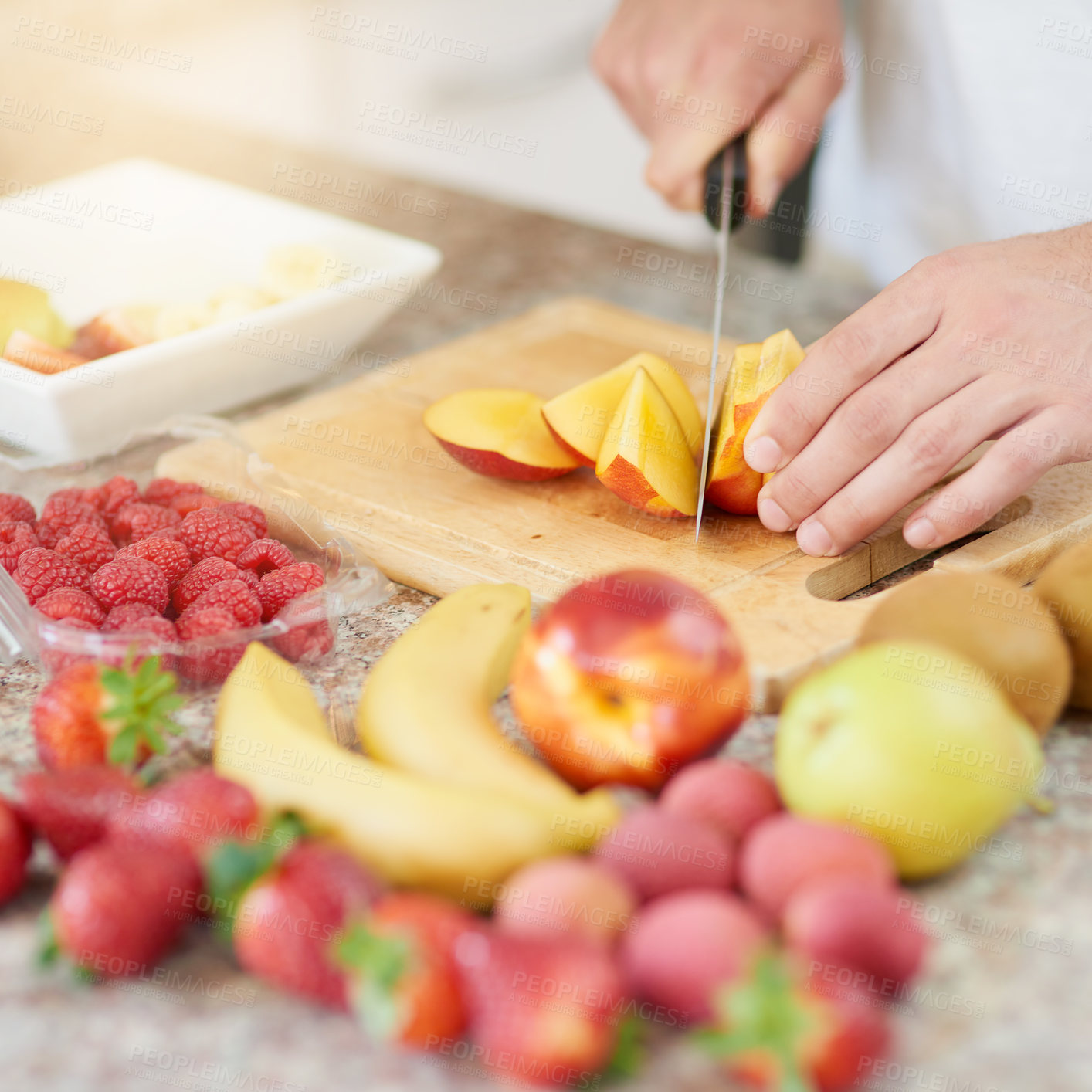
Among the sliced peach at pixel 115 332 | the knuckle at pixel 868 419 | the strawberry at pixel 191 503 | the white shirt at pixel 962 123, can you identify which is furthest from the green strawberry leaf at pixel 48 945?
the white shirt at pixel 962 123

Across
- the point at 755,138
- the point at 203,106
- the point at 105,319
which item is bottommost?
the point at 203,106

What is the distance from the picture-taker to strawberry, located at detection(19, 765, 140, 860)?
773 millimetres

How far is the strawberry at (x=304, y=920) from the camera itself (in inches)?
26.5

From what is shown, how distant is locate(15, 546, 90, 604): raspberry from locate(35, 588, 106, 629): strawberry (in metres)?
0.03

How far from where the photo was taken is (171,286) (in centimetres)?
175

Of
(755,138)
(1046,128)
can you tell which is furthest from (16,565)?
(1046,128)

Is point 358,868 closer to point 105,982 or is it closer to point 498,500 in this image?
point 105,982

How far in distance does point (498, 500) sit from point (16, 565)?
18.7 inches

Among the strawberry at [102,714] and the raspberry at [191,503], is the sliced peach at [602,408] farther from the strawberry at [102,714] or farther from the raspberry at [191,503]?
the strawberry at [102,714]

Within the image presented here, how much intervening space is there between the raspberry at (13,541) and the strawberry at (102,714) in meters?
0.28

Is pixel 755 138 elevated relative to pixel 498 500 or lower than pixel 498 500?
elevated

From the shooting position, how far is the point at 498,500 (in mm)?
1328

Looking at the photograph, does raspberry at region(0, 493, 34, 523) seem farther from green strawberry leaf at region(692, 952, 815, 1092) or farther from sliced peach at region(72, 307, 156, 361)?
green strawberry leaf at region(692, 952, 815, 1092)

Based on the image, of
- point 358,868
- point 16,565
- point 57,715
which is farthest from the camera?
point 16,565
